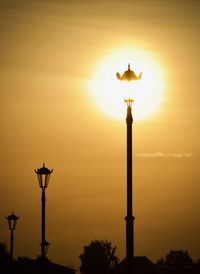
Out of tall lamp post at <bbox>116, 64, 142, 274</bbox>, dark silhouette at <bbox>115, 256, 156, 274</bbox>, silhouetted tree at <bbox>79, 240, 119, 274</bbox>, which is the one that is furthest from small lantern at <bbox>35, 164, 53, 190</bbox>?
silhouetted tree at <bbox>79, 240, 119, 274</bbox>

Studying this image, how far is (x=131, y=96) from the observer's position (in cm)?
1880

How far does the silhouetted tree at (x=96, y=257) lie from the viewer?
547 feet

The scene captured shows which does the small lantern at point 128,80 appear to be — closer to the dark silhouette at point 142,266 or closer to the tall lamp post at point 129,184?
the tall lamp post at point 129,184

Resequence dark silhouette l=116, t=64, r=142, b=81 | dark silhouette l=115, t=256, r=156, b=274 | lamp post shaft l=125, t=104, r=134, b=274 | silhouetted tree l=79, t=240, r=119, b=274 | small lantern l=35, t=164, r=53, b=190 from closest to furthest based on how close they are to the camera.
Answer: lamp post shaft l=125, t=104, r=134, b=274, dark silhouette l=116, t=64, r=142, b=81, small lantern l=35, t=164, r=53, b=190, dark silhouette l=115, t=256, r=156, b=274, silhouetted tree l=79, t=240, r=119, b=274

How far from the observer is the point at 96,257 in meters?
171

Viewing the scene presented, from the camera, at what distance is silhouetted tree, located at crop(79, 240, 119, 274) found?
166875 millimetres

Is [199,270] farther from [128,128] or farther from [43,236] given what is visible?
[128,128]

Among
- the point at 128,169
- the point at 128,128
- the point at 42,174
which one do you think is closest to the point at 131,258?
the point at 128,169

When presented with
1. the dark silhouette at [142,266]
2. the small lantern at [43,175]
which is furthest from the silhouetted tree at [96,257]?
the small lantern at [43,175]

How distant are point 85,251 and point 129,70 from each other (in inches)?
6305

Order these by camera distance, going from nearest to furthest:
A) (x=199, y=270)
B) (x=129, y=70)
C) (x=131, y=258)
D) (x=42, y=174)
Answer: (x=131, y=258) < (x=129, y=70) < (x=42, y=174) < (x=199, y=270)

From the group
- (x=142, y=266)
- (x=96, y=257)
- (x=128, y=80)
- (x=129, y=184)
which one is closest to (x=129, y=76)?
(x=128, y=80)

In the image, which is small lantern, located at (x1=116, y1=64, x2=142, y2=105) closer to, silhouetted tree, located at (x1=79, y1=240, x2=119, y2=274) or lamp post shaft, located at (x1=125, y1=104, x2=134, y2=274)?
lamp post shaft, located at (x1=125, y1=104, x2=134, y2=274)

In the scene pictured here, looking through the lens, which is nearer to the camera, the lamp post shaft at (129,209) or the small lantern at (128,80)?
the lamp post shaft at (129,209)
